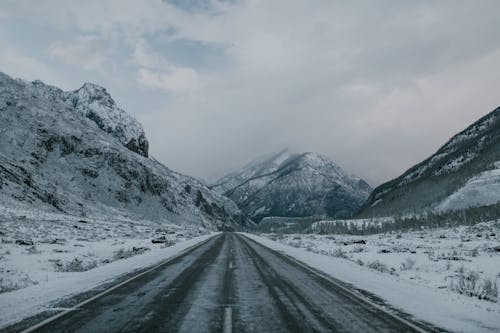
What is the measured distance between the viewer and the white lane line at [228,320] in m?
7.00

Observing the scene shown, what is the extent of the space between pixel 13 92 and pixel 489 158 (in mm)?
174129

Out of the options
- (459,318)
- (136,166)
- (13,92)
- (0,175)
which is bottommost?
(459,318)

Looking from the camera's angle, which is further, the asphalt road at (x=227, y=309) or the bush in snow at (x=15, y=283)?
the bush in snow at (x=15, y=283)

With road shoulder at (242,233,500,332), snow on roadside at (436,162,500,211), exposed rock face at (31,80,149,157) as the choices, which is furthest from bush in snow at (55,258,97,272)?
exposed rock face at (31,80,149,157)

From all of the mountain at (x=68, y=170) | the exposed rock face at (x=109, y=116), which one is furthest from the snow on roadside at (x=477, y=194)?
the exposed rock face at (x=109, y=116)

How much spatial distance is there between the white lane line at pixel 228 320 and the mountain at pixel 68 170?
221ft

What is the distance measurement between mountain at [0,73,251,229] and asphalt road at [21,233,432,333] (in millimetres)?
64332

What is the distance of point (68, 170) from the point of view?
11000 centimetres

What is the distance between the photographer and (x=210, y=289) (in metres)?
11.4

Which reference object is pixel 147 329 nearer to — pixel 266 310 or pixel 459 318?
pixel 266 310

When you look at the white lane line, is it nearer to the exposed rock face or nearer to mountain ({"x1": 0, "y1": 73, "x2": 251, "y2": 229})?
mountain ({"x1": 0, "y1": 73, "x2": 251, "y2": 229})

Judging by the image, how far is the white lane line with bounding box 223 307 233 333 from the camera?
7.00 metres

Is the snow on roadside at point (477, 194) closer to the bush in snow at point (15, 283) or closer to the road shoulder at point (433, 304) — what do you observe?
the road shoulder at point (433, 304)

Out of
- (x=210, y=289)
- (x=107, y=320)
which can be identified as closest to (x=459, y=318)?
(x=210, y=289)
